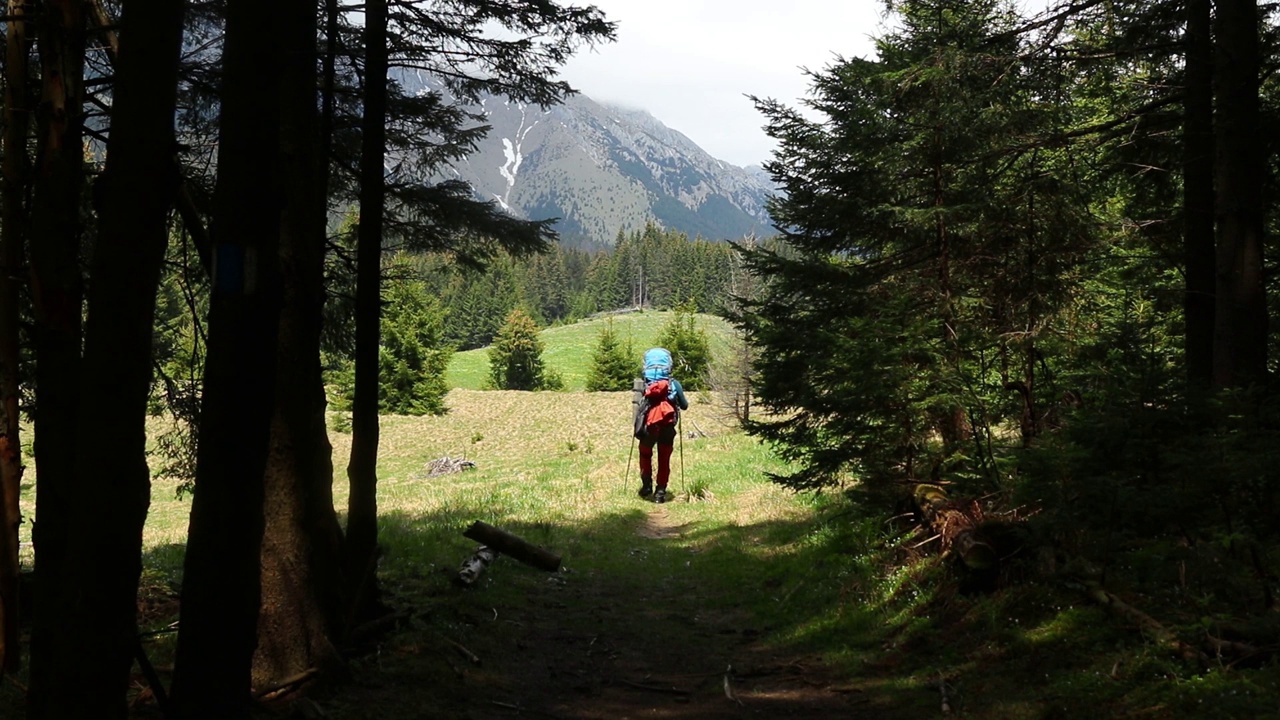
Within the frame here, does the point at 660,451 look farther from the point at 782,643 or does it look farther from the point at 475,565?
the point at 782,643

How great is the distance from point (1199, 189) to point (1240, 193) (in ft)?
4.23

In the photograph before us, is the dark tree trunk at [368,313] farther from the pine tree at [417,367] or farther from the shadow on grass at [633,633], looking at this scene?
the pine tree at [417,367]

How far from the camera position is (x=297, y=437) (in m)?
6.00

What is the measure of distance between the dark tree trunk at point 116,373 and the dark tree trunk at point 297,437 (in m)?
1.70

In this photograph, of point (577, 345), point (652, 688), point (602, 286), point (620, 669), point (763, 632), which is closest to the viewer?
point (652, 688)

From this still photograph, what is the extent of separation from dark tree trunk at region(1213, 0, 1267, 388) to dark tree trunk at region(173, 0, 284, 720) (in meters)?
8.30

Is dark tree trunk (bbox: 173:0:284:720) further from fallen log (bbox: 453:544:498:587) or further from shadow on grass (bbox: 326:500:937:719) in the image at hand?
fallen log (bbox: 453:544:498:587)

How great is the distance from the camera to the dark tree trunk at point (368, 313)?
8195 mm

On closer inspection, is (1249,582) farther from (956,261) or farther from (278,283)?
(956,261)

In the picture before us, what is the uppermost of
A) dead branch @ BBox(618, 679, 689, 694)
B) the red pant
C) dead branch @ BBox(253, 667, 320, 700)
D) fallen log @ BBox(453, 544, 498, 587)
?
the red pant

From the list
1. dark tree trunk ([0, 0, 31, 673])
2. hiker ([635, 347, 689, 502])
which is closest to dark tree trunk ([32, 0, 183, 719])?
dark tree trunk ([0, 0, 31, 673])

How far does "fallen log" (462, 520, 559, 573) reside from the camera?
11.5 metres

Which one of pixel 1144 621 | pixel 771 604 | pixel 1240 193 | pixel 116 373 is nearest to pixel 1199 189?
pixel 1240 193

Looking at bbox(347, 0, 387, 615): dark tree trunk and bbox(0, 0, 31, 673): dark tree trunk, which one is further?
bbox(347, 0, 387, 615): dark tree trunk
